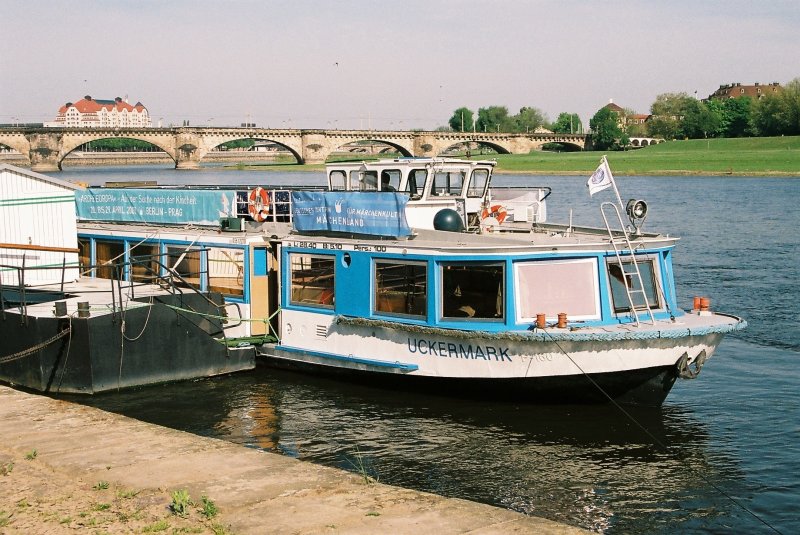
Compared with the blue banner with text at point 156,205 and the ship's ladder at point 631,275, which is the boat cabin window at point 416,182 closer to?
the blue banner with text at point 156,205

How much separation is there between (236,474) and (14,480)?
2.48m

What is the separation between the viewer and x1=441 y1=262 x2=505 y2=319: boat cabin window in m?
16.0

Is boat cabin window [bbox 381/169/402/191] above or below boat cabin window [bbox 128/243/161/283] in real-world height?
above

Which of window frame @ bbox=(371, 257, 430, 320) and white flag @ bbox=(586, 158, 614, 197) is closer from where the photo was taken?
white flag @ bbox=(586, 158, 614, 197)

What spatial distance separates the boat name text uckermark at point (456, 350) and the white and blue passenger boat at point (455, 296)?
2 centimetres

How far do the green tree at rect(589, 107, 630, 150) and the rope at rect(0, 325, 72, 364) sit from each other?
478ft

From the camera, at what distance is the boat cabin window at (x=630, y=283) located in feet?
52.9

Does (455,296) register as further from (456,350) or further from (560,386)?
(560,386)

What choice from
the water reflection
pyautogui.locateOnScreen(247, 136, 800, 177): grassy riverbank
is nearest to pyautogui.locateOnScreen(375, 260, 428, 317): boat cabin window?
the water reflection

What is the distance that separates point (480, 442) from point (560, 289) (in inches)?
117

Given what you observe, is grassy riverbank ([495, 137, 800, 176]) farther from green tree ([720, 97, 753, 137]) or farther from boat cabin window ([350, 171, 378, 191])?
boat cabin window ([350, 171, 378, 191])

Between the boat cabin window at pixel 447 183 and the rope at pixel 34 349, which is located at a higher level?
the boat cabin window at pixel 447 183

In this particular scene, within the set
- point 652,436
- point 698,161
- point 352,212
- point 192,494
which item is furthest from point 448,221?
point 698,161

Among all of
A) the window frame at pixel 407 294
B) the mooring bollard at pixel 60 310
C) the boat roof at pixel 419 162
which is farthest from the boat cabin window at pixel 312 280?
the mooring bollard at pixel 60 310
